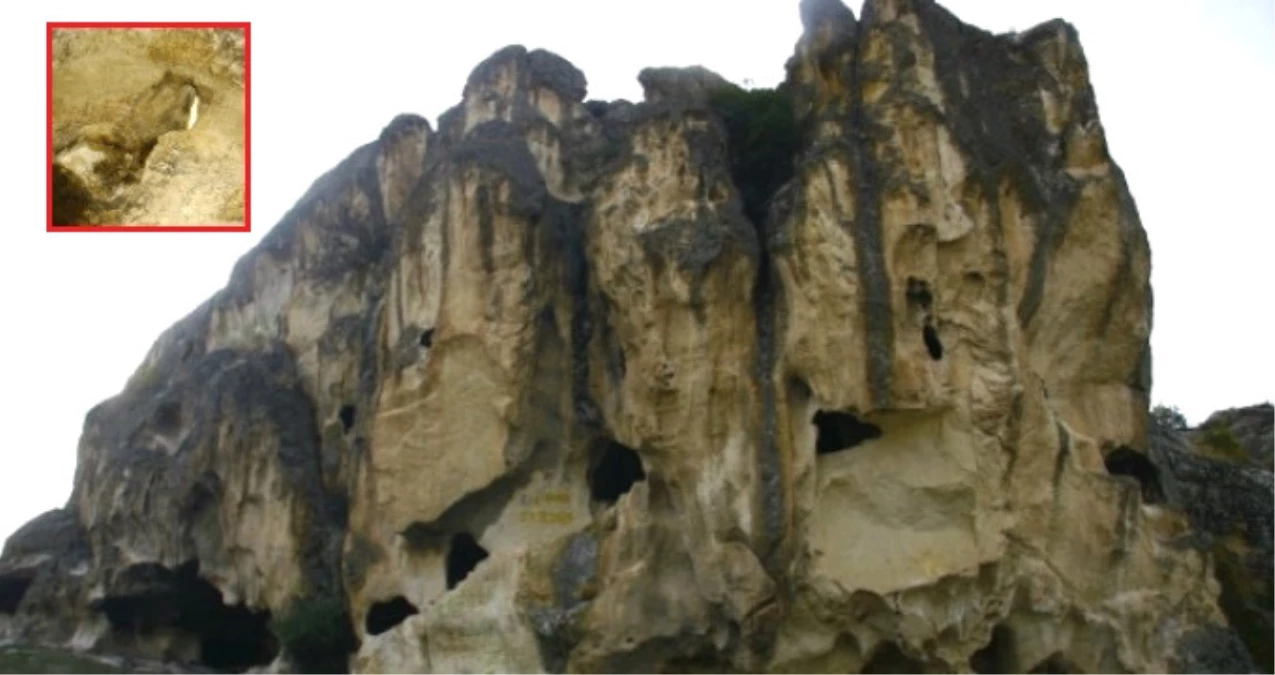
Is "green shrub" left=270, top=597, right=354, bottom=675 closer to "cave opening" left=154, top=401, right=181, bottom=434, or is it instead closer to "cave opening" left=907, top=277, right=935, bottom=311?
"cave opening" left=154, top=401, right=181, bottom=434

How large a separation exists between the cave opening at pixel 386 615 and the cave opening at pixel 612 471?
133 inches

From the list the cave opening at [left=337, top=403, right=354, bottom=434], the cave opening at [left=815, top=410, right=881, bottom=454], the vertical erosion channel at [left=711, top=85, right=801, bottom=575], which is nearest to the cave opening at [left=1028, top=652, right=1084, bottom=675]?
the cave opening at [left=815, top=410, right=881, bottom=454]

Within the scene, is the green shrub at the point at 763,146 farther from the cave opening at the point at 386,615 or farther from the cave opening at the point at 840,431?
the cave opening at the point at 386,615

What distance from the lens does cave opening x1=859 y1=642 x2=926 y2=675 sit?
1889 cm

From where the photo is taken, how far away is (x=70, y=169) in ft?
41.7

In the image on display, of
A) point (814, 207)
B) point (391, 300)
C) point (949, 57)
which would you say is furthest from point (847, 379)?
point (391, 300)

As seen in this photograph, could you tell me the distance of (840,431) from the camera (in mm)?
19422

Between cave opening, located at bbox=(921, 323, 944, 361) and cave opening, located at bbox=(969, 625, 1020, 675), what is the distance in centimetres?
362

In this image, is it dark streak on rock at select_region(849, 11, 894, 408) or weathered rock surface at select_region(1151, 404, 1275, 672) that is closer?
dark streak on rock at select_region(849, 11, 894, 408)

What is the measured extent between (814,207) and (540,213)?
422cm

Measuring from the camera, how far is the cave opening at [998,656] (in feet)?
61.4

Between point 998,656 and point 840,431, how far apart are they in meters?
3.59

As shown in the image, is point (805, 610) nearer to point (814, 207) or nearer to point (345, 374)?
point (814, 207)

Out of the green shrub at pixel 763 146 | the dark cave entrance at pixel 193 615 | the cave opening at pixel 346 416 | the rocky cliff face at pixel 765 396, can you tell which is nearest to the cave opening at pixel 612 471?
the rocky cliff face at pixel 765 396
